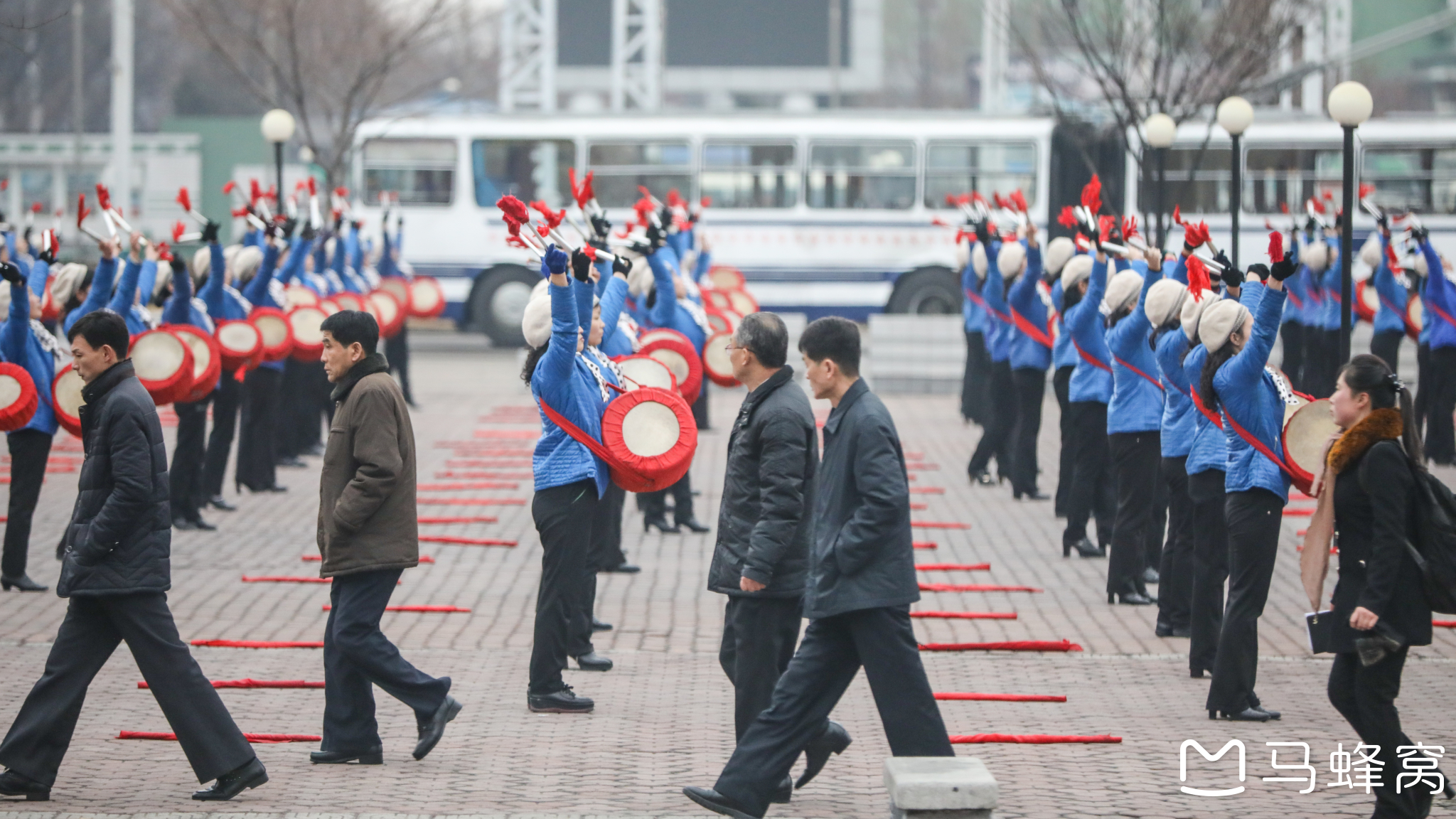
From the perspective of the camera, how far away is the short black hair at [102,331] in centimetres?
615

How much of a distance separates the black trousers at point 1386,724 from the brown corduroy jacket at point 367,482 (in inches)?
131

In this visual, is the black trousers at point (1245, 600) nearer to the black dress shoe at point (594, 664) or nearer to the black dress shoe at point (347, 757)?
the black dress shoe at point (594, 664)

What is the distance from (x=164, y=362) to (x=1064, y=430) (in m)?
5.87

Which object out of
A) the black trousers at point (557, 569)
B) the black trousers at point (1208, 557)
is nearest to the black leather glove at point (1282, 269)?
the black trousers at point (1208, 557)

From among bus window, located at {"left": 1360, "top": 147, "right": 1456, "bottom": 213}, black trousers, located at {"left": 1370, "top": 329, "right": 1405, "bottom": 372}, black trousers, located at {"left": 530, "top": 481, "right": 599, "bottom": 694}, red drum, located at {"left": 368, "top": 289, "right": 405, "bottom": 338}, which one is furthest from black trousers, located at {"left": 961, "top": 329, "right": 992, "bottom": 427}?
bus window, located at {"left": 1360, "top": 147, "right": 1456, "bottom": 213}

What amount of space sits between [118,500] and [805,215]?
21.0 metres

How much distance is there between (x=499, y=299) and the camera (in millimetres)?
27031

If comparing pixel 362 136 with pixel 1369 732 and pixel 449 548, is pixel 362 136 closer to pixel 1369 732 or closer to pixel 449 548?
pixel 449 548

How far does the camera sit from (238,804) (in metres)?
5.91

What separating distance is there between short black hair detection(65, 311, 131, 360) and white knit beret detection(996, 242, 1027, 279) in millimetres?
8699

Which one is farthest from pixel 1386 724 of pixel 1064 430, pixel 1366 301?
pixel 1366 301

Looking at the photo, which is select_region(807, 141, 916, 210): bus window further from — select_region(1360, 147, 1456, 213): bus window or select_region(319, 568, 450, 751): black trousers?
select_region(319, 568, 450, 751): black trousers

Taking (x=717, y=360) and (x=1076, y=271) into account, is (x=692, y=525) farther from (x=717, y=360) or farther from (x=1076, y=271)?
(x=1076, y=271)

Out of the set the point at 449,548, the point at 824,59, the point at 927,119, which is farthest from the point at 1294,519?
the point at 824,59
